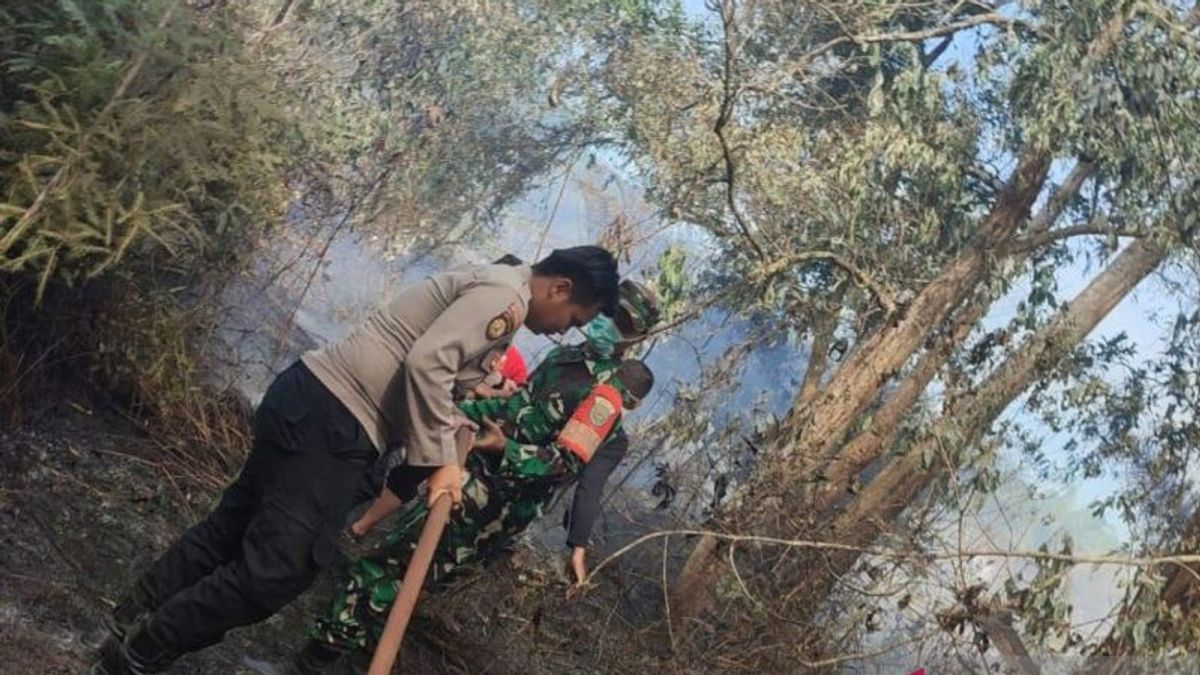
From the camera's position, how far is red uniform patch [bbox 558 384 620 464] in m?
3.95

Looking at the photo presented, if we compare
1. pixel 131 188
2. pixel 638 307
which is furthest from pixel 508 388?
pixel 131 188

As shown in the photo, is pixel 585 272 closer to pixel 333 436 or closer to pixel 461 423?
pixel 461 423

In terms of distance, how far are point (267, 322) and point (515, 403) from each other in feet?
9.47

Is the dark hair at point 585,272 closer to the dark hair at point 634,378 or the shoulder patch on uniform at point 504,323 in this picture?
the shoulder patch on uniform at point 504,323

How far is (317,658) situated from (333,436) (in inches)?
42.2

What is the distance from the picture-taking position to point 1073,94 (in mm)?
7188

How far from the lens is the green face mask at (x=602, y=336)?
422cm

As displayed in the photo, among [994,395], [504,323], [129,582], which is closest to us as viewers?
[504,323]

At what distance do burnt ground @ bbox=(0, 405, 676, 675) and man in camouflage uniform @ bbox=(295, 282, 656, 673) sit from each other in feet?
0.88

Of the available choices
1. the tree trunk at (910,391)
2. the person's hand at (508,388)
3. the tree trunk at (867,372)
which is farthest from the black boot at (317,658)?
the tree trunk at (910,391)

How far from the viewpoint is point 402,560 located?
382 centimetres

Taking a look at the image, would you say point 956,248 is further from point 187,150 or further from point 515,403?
point 187,150

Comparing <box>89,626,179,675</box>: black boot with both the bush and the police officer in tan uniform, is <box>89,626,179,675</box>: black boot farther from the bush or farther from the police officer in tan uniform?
the bush

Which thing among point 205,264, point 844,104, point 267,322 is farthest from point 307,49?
point 844,104
